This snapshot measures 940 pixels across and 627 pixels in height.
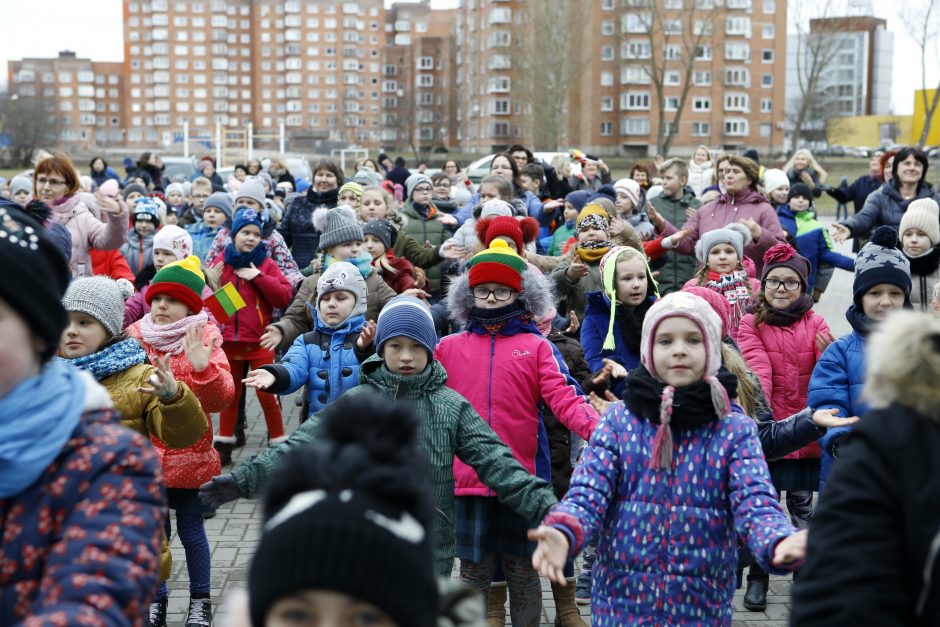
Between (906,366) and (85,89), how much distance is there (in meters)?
168

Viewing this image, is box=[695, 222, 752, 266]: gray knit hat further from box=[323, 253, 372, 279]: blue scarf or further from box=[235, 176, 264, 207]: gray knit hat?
box=[235, 176, 264, 207]: gray knit hat

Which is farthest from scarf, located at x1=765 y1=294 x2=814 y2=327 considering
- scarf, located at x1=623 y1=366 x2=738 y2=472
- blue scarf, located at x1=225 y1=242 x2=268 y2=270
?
blue scarf, located at x1=225 y1=242 x2=268 y2=270

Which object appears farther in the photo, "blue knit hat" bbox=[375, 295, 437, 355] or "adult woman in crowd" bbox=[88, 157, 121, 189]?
"adult woman in crowd" bbox=[88, 157, 121, 189]

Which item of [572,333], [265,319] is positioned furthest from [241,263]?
[572,333]

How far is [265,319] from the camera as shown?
8891 millimetres

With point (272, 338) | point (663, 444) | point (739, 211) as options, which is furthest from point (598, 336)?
point (739, 211)

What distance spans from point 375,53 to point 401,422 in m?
152

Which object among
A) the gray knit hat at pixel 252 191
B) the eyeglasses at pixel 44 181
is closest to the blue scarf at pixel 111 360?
the eyeglasses at pixel 44 181

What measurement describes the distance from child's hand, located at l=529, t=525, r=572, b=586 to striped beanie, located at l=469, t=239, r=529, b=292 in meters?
2.54

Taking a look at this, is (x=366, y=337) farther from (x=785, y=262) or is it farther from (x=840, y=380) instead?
(x=785, y=262)

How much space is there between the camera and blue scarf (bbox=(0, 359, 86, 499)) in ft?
6.71

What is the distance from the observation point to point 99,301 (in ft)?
15.8

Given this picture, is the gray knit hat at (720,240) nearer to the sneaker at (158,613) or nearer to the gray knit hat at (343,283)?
the gray knit hat at (343,283)

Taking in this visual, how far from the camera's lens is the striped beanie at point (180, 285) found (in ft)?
19.0
